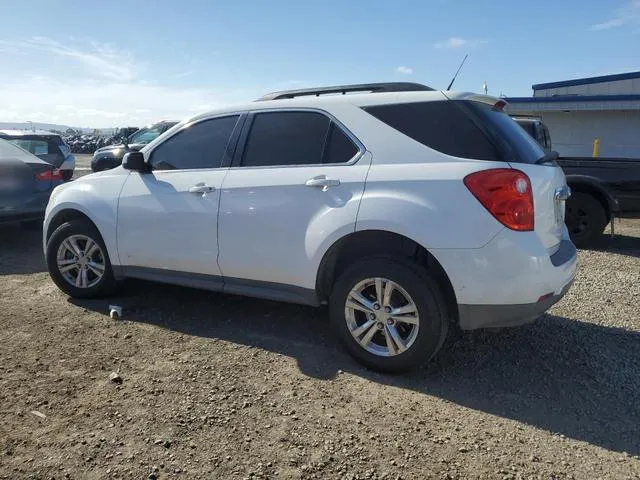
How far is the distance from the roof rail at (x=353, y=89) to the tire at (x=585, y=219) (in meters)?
4.65

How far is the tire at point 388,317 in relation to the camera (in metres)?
3.22

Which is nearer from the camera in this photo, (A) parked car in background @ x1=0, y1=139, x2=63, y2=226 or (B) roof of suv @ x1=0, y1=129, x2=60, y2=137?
(A) parked car in background @ x1=0, y1=139, x2=63, y2=226

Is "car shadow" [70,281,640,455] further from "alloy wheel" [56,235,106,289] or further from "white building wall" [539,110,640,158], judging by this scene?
"white building wall" [539,110,640,158]

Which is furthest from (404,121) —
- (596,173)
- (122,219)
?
(596,173)

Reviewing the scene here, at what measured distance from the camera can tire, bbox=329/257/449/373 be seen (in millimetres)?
3217

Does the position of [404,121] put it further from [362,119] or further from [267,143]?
[267,143]

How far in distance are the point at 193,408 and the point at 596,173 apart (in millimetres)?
6540

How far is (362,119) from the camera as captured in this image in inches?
140

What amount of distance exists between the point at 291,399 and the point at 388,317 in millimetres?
813

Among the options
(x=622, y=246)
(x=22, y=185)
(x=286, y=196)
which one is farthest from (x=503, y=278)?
(x=22, y=185)

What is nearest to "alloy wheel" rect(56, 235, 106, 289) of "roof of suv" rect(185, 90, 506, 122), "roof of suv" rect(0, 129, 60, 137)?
"roof of suv" rect(185, 90, 506, 122)

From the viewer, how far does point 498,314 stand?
313 cm

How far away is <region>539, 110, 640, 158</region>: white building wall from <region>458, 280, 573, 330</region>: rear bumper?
39.6 ft

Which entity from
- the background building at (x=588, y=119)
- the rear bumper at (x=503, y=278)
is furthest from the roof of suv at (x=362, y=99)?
the background building at (x=588, y=119)
